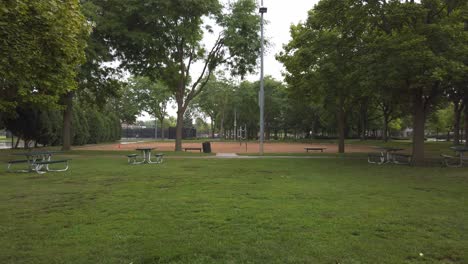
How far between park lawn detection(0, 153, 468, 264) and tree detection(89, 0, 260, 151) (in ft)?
45.5

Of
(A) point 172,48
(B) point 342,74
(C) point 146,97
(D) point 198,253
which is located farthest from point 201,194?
(C) point 146,97

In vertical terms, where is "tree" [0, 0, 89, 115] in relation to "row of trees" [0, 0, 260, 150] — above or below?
below

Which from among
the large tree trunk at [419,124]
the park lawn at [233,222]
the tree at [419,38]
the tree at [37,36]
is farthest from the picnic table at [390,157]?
the tree at [37,36]

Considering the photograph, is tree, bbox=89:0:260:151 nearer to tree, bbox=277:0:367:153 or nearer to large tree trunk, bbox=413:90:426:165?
tree, bbox=277:0:367:153

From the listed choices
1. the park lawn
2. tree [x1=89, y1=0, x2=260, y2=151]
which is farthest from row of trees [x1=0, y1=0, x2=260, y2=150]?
the park lawn

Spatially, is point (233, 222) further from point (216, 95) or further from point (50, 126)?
point (216, 95)

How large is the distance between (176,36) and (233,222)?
20577mm

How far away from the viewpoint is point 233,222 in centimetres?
593

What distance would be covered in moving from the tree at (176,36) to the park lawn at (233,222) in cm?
1387

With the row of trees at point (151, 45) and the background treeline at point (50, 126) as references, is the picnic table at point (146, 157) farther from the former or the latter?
the background treeline at point (50, 126)

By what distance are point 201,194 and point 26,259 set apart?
4576mm

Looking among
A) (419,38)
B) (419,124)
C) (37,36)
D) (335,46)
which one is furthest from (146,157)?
(419,38)

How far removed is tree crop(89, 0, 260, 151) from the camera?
71.8 feet

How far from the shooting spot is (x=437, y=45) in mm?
14750
